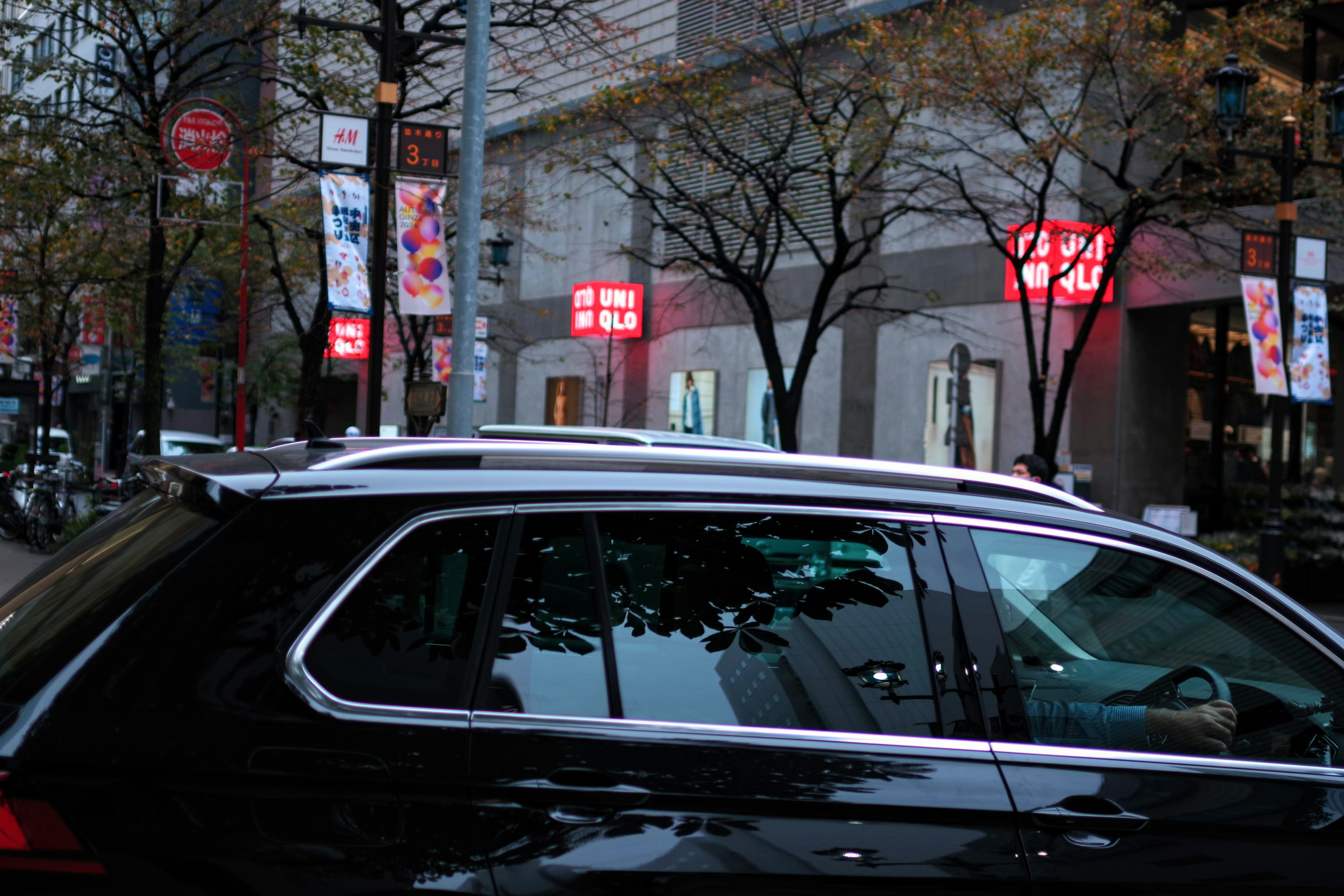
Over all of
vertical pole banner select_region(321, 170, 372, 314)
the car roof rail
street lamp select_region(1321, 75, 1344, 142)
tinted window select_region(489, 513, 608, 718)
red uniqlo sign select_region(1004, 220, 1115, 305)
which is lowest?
tinted window select_region(489, 513, 608, 718)

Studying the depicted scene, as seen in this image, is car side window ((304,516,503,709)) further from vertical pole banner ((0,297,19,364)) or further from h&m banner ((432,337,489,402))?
vertical pole banner ((0,297,19,364))

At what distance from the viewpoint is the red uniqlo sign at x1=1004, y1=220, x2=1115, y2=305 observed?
859 inches

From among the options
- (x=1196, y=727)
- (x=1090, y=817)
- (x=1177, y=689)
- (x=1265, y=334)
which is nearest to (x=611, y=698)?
(x=1090, y=817)

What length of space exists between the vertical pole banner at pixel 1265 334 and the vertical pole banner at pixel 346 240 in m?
10.6

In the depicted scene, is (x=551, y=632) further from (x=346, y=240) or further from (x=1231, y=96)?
(x=1231, y=96)

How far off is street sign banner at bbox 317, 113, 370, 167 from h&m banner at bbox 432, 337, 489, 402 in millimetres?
5473

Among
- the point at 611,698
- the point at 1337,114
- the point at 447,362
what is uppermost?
the point at 1337,114

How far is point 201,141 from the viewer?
15.2m

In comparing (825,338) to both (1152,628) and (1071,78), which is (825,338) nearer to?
(1071,78)

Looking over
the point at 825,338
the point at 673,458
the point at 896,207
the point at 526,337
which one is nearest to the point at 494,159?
the point at 526,337

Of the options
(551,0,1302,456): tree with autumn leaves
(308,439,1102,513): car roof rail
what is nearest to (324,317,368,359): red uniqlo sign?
(551,0,1302,456): tree with autumn leaves

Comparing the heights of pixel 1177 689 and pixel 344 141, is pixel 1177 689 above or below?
below

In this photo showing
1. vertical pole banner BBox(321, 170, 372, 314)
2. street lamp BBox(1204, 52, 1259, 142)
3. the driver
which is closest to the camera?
the driver

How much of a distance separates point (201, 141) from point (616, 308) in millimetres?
19003
